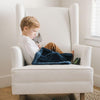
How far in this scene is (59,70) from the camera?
1655mm

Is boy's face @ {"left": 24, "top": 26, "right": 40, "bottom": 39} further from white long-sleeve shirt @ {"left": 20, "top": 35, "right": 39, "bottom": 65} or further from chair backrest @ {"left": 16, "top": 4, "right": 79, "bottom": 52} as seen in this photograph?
chair backrest @ {"left": 16, "top": 4, "right": 79, "bottom": 52}

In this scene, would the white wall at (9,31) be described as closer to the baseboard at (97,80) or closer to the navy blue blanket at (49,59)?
the baseboard at (97,80)

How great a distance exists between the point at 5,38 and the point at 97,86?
4.28ft

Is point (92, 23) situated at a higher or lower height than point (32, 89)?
higher

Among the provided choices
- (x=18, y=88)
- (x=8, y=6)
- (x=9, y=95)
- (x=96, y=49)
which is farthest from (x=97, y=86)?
(x=8, y=6)

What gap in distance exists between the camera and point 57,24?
241 centimetres

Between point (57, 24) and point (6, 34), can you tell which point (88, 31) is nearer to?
point (57, 24)

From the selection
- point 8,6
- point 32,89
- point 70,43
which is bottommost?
point 32,89

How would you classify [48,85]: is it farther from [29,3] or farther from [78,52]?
[29,3]

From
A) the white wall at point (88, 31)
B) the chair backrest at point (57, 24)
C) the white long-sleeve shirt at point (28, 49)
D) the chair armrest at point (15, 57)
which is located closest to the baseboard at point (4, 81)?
the chair backrest at point (57, 24)

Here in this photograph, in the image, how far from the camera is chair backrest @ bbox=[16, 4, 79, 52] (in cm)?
233

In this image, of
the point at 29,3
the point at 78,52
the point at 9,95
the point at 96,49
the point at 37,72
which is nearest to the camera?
the point at 37,72

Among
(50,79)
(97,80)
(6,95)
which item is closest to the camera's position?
(50,79)

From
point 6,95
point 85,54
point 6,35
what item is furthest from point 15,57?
point 6,35
